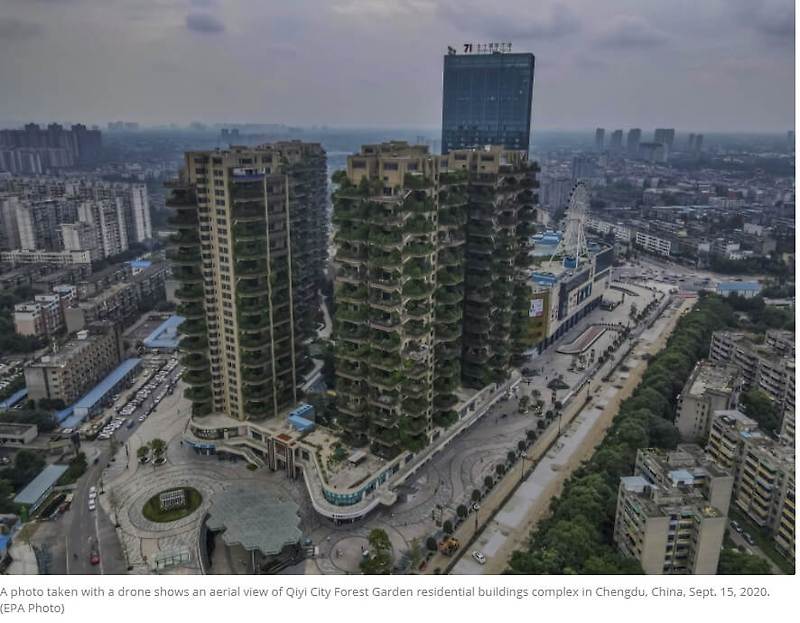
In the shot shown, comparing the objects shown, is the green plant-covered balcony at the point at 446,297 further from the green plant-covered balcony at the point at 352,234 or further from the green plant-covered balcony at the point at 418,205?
the green plant-covered balcony at the point at 352,234

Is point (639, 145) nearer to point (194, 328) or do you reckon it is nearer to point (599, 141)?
point (599, 141)

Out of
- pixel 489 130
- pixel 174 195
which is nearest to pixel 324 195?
pixel 174 195

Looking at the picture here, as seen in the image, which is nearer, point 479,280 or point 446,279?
point 446,279

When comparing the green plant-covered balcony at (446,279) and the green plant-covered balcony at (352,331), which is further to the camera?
the green plant-covered balcony at (446,279)

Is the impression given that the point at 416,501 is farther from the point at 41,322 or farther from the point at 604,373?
the point at 41,322

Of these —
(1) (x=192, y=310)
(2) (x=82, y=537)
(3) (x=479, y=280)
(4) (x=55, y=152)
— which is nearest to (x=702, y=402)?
(3) (x=479, y=280)

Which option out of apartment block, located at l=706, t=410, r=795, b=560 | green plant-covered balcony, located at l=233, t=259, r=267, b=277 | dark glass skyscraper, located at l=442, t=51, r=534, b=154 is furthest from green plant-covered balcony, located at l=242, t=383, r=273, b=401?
dark glass skyscraper, located at l=442, t=51, r=534, b=154

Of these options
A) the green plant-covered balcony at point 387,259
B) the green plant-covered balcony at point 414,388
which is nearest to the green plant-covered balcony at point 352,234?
the green plant-covered balcony at point 387,259
